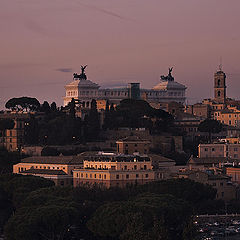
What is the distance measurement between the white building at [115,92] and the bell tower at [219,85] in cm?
885

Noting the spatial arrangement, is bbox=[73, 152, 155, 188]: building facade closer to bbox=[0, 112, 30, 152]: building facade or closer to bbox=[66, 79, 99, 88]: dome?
bbox=[0, 112, 30, 152]: building facade

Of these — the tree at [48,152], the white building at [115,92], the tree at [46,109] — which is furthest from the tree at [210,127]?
the white building at [115,92]

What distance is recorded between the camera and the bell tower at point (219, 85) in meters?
177

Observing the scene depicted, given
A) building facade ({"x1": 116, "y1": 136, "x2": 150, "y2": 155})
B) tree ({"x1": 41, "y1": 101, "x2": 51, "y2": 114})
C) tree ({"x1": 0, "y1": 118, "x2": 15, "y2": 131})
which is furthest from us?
tree ({"x1": 41, "y1": 101, "x2": 51, "y2": 114})

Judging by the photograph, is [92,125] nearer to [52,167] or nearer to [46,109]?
[46,109]

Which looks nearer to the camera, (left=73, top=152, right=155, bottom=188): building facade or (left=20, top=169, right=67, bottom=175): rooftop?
(left=73, top=152, right=155, bottom=188): building facade

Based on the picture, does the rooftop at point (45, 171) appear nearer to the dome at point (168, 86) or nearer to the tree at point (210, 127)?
the tree at point (210, 127)

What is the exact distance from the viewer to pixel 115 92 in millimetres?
180500

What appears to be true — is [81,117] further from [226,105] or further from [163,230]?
[163,230]

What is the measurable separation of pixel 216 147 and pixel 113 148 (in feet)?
35.0

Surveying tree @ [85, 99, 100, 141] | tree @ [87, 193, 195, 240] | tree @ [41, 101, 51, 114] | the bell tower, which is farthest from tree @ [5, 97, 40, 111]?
tree @ [87, 193, 195, 240]

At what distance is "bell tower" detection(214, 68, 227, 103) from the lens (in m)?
177

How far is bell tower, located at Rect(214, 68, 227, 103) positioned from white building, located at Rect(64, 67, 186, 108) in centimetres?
885

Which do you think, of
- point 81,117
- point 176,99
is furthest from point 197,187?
point 176,99
